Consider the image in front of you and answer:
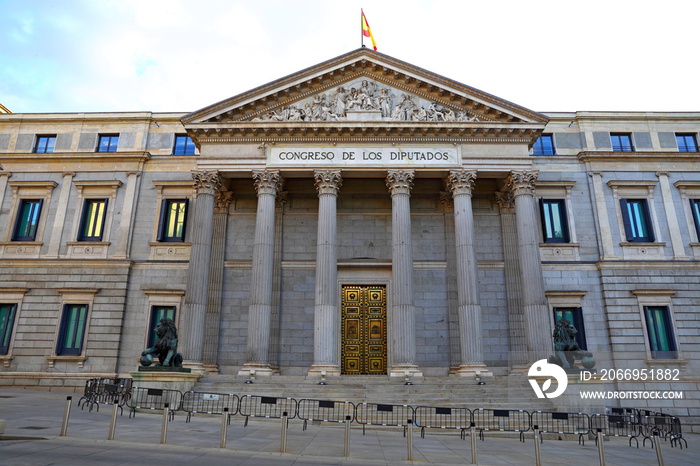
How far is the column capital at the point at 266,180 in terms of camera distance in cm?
2650

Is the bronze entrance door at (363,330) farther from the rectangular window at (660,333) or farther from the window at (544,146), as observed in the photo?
the rectangular window at (660,333)

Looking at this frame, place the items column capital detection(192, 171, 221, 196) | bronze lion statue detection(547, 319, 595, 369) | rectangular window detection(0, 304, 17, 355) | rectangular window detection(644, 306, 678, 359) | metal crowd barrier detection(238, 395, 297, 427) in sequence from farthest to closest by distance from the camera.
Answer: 1. rectangular window detection(0, 304, 17, 355)
2. rectangular window detection(644, 306, 678, 359)
3. column capital detection(192, 171, 221, 196)
4. bronze lion statue detection(547, 319, 595, 369)
5. metal crowd barrier detection(238, 395, 297, 427)

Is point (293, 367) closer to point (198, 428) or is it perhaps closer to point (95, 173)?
point (198, 428)

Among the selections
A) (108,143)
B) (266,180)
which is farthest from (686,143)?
(108,143)

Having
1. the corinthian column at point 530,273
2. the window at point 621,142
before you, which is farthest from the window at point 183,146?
the window at point 621,142

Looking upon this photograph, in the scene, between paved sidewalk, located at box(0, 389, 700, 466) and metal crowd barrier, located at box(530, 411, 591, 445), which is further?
metal crowd barrier, located at box(530, 411, 591, 445)

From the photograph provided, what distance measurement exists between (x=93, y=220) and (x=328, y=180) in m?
14.8

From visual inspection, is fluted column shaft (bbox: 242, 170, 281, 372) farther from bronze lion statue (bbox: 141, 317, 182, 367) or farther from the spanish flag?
the spanish flag

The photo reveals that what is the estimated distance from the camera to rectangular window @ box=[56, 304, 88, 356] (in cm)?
2803

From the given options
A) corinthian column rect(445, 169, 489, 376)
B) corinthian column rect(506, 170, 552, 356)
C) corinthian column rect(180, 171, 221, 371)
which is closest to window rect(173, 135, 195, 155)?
corinthian column rect(180, 171, 221, 371)

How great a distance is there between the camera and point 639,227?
29.8 metres

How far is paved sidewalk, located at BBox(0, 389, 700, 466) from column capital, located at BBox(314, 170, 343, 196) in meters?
12.1

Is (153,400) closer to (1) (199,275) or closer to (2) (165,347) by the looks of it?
(2) (165,347)

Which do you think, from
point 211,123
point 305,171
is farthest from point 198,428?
point 211,123
